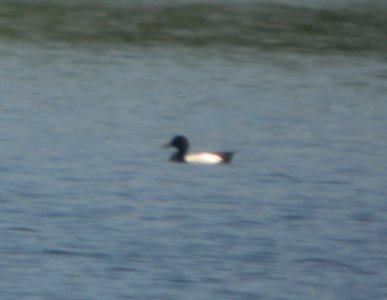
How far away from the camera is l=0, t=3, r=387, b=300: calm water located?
476 inches

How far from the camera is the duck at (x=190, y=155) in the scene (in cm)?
1745

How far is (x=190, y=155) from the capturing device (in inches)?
706

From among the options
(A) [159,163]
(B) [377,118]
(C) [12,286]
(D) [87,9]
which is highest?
(D) [87,9]

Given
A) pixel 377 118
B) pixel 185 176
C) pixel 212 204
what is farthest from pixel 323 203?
pixel 377 118

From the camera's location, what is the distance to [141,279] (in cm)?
1177

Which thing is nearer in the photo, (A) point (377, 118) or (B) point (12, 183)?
(B) point (12, 183)

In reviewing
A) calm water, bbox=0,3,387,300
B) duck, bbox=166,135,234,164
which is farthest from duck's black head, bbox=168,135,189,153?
calm water, bbox=0,3,387,300

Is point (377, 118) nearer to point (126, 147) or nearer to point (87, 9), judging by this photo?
point (126, 147)

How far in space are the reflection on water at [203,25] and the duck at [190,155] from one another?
12.4 m

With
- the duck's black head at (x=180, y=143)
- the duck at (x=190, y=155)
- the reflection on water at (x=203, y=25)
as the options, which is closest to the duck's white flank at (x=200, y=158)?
the duck at (x=190, y=155)

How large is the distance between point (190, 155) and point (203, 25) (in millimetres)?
16273

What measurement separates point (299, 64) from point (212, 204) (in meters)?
13.2

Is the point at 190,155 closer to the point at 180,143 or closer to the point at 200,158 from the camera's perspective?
the point at 200,158

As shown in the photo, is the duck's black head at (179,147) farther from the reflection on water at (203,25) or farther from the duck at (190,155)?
the reflection on water at (203,25)
